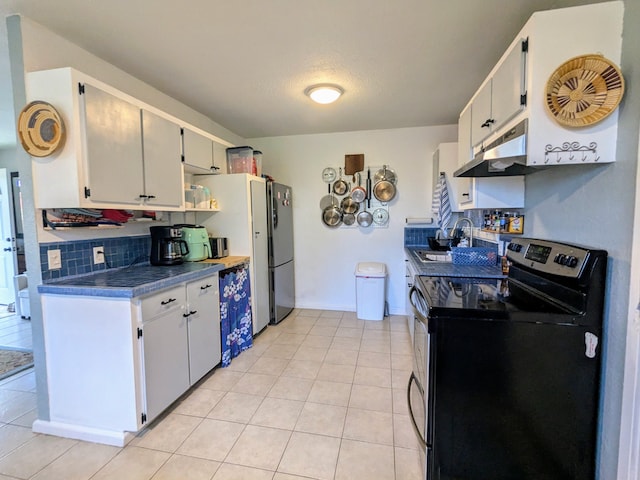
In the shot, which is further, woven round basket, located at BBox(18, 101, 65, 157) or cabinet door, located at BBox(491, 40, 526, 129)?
woven round basket, located at BBox(18, 101, 65, 157)

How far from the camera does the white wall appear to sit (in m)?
3.95

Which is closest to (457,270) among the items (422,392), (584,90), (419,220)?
(422,392)

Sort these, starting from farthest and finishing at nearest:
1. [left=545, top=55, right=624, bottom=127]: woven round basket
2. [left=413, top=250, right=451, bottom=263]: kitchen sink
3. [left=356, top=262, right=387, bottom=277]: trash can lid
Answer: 1. [left=356, top=262, right=387, bottom=277]: trash can lid
2. [left=413, top=250, right=451, bottom=263]: kitchen sink
3. [left=545, top=55, right=624, bottom=127]: woven round basket

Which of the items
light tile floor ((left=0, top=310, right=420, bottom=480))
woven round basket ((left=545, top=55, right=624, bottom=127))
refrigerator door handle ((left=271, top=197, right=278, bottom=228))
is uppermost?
woven round basket ((left=545, top=55, right=624, bottom=127))

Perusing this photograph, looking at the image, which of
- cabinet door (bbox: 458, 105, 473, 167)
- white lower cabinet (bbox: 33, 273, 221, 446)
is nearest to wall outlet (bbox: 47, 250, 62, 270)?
white lower cabinet (bbox: 33, 273, 221, 446)

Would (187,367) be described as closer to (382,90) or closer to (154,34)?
(154,34)

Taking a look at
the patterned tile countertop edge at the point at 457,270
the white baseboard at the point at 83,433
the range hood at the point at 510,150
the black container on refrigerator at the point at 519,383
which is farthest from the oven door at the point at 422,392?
the white baseboard at the point at 83,433

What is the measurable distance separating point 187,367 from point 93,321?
724mm

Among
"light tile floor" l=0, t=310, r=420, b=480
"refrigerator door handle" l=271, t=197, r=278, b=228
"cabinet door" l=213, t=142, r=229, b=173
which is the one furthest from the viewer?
"refrigerator door handle" l=271, t=197, r=278, b=228

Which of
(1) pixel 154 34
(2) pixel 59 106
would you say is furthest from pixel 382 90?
(2) pixel 59 106

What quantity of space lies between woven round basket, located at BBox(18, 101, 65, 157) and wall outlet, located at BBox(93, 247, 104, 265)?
27.6 inches

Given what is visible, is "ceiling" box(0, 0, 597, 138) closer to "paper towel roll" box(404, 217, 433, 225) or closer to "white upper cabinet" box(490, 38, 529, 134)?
"white upper cabinet" box(490, 38, 529, 134)

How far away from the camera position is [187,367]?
2.22 meters

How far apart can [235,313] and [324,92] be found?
7.01ft
